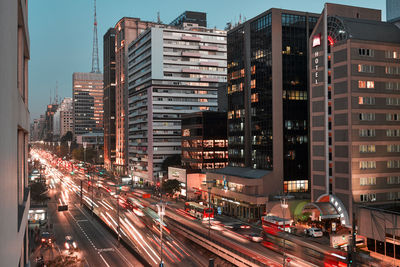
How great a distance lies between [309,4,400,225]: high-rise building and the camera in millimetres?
67250

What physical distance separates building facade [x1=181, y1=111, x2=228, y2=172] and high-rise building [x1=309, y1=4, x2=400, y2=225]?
47497 mm

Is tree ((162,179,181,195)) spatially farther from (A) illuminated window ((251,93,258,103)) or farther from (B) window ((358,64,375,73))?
(B) window ((358,64,375,73))

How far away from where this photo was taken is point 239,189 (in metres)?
88.2

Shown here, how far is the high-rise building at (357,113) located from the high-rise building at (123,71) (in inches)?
4904

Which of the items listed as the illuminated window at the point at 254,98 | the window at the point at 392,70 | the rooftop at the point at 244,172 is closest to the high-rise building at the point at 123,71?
the rooftop at the point at 244,172

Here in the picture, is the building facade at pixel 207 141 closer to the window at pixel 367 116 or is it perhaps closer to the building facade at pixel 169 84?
the building facade at pixel 169 84

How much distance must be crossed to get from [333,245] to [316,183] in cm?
1795

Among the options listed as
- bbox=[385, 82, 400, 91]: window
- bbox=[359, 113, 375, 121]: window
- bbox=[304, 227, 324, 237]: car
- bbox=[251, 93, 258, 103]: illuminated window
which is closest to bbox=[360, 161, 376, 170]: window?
bbox=[359, 113, 375, 121]: window

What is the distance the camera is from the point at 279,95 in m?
87.9

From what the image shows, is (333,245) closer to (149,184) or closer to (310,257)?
(310,257)

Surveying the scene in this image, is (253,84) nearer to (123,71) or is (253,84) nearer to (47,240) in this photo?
(47,240)

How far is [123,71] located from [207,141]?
90.8 metres

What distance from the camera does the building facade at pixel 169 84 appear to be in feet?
485

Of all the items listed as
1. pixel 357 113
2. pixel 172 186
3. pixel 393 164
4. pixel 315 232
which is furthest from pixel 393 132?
pixel 172 186
